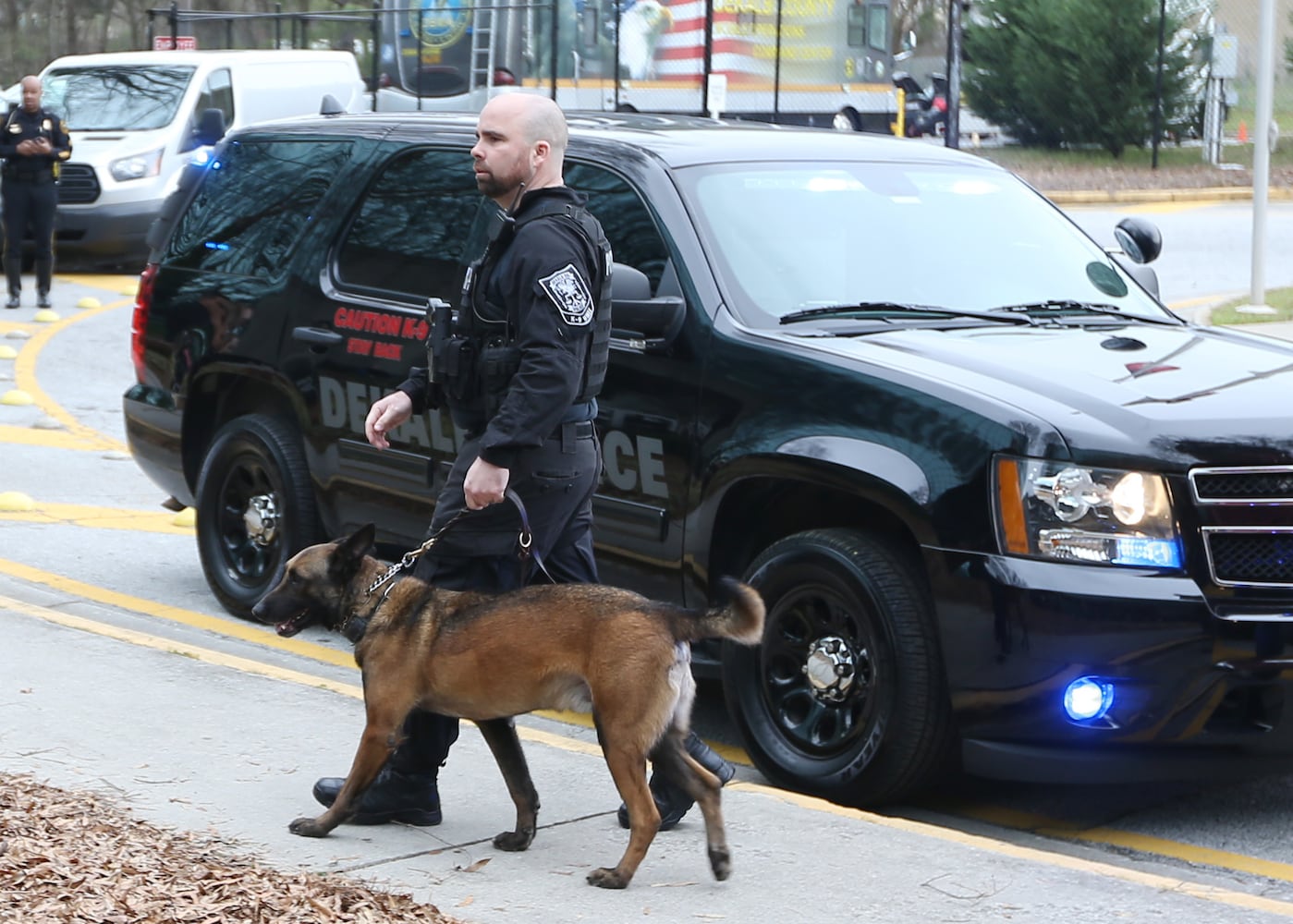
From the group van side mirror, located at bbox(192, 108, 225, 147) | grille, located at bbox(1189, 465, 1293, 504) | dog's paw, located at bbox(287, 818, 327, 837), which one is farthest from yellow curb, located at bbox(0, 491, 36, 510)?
van side mirror, located at bbox(192, 108, 225, 147)

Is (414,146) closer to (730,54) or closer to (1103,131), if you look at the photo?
(730,54)

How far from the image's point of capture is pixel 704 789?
434 cm

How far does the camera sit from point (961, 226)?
245 inches

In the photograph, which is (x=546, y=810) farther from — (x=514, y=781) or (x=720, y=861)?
(x=720, y=861)

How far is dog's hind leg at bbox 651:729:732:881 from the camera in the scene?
170 inches

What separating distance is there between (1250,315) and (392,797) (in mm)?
12153

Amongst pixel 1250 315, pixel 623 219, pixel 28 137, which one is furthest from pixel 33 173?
pixel 623 219

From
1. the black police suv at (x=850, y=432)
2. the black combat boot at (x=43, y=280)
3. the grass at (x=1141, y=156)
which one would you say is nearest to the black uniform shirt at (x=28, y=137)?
the black combat boot at (x=43, y=280)

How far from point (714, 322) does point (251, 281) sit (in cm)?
244

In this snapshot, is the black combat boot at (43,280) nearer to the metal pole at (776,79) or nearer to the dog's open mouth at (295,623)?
the metal pole at (776,79)

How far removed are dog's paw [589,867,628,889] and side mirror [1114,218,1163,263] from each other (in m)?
3.68

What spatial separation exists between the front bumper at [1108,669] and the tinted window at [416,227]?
2.36 m

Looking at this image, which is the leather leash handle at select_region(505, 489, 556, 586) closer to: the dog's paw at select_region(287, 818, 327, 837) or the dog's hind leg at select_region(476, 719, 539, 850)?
the dog's hind leg at select_region(476, 719, 539, 850)

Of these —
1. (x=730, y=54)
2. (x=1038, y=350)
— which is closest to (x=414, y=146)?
(x=1038, y=350)
